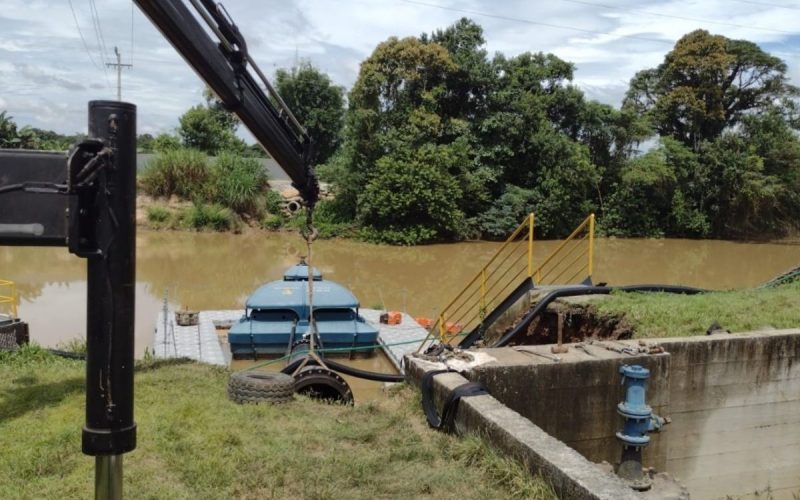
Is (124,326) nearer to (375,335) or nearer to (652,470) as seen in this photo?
(652,470)

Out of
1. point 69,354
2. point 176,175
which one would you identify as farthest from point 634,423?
point 176,175

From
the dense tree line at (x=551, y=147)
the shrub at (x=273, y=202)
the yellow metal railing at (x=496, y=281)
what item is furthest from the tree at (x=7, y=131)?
the yellow metal railing at (x=496, y=281)

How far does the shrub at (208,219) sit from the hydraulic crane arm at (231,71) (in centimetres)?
2807

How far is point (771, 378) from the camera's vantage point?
25.2 ft

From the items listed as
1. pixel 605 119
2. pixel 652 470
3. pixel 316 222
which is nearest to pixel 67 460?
pixel 652 470

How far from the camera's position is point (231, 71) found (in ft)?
20.6

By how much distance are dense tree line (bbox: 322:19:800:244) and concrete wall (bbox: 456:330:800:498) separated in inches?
967

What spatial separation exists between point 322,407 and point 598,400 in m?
2.67

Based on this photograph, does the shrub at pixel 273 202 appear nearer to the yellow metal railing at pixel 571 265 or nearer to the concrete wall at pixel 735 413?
the yellow metal railing at pixel 571 265

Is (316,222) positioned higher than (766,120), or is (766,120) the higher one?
(766,120)

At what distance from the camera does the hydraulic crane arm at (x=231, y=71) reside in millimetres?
5781

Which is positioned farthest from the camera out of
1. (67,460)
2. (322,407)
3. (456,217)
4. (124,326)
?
(456,217)

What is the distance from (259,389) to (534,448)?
9.66 feet

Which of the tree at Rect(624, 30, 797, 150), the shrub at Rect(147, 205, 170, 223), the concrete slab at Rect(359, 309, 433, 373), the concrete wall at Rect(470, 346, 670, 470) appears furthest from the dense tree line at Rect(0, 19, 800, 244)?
the concrete wall at Rect(470, 346, 670, 470)
